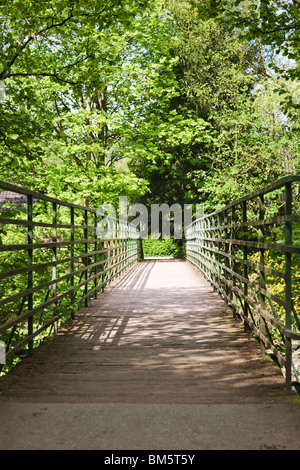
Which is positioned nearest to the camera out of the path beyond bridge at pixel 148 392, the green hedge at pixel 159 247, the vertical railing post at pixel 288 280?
the path beyond bridge at pixel 148 392

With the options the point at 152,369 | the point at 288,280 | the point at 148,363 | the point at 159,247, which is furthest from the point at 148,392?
the point at 159,247

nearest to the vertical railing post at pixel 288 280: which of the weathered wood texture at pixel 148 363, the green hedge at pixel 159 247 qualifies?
the weathered wood texture at pixel 148 363

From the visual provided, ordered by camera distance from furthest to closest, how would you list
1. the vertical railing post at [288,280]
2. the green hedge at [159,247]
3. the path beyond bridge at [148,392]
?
the green hedge at [159,247] → the vertical railing post at [288,280] → the path beyond bridge at [148,392]

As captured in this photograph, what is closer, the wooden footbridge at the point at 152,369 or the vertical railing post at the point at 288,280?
the wooden footbridge at the point at 152,369

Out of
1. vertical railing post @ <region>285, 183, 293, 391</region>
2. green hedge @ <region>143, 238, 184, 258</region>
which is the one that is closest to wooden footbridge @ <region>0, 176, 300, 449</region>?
vertical railing post @ <region>285, 183, 293, 391</region>

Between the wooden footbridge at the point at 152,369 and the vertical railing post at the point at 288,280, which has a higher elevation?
the vertical railing post at the point at 288,280

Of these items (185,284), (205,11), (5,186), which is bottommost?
(185,284)

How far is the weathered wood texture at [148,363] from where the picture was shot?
11.1 feet

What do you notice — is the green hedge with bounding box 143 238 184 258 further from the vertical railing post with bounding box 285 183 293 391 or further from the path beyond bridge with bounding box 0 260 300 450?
the vertical railing post with bounding box 285 183 293 391

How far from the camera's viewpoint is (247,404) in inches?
121

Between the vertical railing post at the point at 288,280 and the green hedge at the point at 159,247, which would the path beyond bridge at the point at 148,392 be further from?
the green hedge at the point at 159,247
